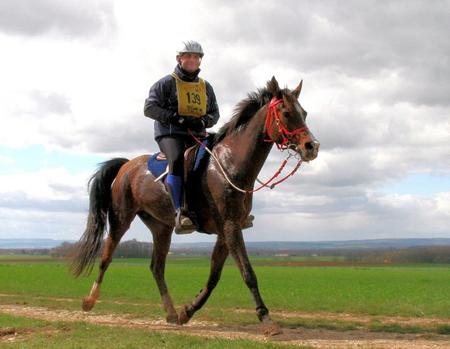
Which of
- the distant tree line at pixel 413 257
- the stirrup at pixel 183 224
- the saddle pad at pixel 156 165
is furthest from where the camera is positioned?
the distant tree line at pixel 413 257

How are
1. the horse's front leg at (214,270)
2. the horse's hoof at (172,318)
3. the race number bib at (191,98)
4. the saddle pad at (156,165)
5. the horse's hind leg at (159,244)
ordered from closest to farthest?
the horse's front leg at (214,270) → the race number bib at (191,98) → the saddle pad at (156,165) → the horse's hoof at (172,318) → the horse's hind leg at (159,244)

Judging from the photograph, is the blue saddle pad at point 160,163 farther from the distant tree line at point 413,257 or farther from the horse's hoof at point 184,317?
the distant tree line at point 413,257

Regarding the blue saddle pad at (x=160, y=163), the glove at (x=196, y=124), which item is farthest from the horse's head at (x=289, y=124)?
the glove at (x=196, y=124)

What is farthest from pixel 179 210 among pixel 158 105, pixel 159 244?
pixel 159 244

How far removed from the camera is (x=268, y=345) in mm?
7066

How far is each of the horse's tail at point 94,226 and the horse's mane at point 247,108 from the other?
3857 mm

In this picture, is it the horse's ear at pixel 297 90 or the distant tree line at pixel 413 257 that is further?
the distant tree line at pixel 413 257

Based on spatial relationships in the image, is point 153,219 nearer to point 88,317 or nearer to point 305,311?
point 88,317

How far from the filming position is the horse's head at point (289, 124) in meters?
7.74

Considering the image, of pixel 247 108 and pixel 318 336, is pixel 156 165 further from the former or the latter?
pixel 318 336

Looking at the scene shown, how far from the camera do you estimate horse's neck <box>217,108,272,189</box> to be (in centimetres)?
866

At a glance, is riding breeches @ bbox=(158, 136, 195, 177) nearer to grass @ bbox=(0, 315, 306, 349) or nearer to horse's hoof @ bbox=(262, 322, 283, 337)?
grass @ bbox=(0, 315, 306, 349)

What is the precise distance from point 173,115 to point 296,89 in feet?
7.19

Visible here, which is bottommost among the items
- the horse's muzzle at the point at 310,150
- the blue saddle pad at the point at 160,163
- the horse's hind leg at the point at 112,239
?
the horse's hind leg at the point at 112,239
